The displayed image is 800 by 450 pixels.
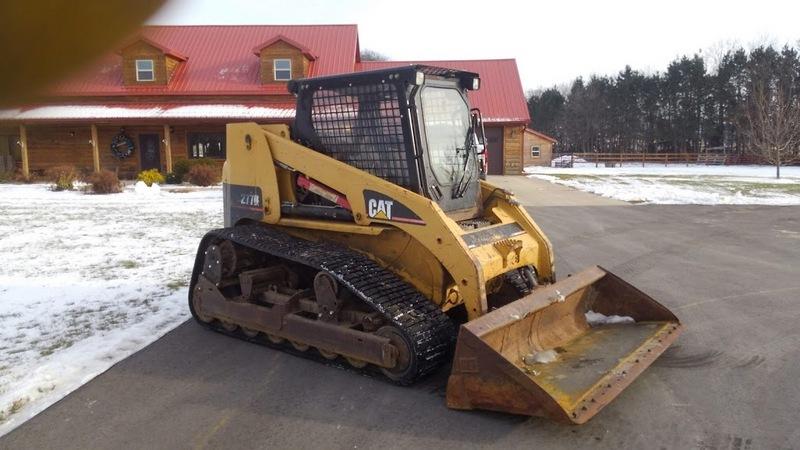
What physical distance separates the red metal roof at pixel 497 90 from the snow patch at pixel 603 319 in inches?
907

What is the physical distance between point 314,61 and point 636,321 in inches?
980

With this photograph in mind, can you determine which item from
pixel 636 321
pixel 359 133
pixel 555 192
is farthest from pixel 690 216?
pixel 359 133

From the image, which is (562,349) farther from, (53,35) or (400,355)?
(53,35)

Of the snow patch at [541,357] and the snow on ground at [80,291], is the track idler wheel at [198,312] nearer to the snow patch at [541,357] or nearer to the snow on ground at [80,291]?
the snow on ground at [80,291]

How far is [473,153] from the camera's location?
6.11 meters

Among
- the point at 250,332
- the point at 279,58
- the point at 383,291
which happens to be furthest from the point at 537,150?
the point at 383,291

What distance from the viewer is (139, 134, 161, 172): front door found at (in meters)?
27.8

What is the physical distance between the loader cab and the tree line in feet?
140

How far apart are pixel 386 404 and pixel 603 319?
2.39 m

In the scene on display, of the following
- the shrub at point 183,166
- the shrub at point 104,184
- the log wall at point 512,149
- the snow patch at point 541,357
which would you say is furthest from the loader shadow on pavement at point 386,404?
the log wall at point 512,149

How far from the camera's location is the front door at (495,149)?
2967cm

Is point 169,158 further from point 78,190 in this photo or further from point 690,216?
point 690,216

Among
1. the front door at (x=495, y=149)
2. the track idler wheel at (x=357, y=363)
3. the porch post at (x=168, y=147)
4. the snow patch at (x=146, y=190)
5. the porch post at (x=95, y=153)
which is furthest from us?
the front door at (x=495, y=149)

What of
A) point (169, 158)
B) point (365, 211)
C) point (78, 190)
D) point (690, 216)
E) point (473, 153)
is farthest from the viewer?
point (169, 158)
